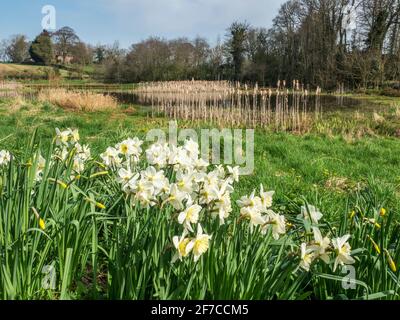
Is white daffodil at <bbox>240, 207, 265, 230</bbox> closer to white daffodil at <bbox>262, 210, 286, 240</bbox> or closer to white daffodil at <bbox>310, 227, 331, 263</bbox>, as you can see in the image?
white daffodil at <bbox>262, 210, 286, 240</bbox>

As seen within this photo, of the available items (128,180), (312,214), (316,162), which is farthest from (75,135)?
(316,162)

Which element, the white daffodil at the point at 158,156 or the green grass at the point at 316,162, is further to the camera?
the green grass at the point at 316,162

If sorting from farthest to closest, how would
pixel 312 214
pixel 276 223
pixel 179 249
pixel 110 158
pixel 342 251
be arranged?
1. pixel 110 158
2. pixel 312 214
3. pixel 276 223
4. pixel 342 251
5. pixel 179 249

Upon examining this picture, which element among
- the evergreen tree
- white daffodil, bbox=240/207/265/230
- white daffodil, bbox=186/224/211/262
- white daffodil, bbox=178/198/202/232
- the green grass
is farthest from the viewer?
the evergreen tree

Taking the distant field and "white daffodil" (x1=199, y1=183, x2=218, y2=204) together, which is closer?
"white daffodil" (x1=199, y1=183, x2=218, y2=204)

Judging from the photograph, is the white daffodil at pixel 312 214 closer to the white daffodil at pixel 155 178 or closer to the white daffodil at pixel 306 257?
the white daffodil at pixel 306 257

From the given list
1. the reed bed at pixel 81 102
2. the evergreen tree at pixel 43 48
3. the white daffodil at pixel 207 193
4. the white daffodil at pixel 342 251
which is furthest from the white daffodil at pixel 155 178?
the evergreen tree at pixel 43 48

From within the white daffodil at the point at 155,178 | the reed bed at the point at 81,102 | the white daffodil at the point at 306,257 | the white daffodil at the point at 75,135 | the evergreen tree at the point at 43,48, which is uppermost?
the evergreen tree at the point at 43,48

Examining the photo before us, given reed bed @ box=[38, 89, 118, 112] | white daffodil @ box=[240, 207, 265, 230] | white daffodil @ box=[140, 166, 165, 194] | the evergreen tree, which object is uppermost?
the evergreen tree

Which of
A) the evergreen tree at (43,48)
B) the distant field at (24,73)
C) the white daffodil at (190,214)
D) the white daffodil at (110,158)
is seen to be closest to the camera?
the white daffodil at (190,214)

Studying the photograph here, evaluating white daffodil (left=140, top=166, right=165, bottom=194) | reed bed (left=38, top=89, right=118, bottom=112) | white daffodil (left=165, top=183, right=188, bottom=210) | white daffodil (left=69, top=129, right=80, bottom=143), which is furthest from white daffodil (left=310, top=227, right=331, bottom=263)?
reed bed (left=38, top=89, right=118, bottom=112)

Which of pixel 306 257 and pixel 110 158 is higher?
pixel 110 158

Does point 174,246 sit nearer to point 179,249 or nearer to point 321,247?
point 179,249
